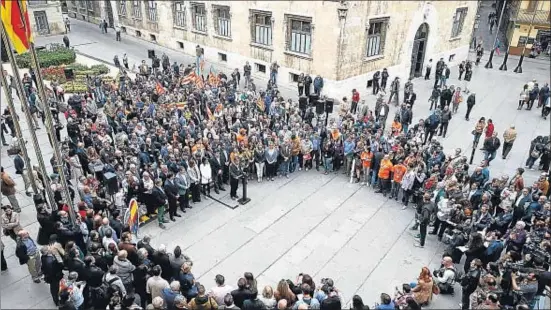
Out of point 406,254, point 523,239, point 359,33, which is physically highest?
point 359,33

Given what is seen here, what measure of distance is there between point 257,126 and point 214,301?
28.4ft

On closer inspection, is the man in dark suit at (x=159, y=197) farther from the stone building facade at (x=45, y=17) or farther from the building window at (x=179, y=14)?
the stone building facade at (x=45, y=17)

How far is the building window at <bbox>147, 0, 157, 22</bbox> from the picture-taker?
30316mm

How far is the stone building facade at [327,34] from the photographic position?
20.6 metres

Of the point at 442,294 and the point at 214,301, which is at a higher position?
the point at 214,301

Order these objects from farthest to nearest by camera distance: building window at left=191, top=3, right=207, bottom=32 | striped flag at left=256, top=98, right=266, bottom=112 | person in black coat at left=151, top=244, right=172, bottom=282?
1. building window at left=191, top=3, right=207, bottom=32
2. striped flag at left=256, top=98, right=266, bottom=112
3. person in black coat at left=151, top=244, right=172, bottom=282

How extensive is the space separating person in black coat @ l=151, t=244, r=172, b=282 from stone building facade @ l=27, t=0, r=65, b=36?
2983 centimetres

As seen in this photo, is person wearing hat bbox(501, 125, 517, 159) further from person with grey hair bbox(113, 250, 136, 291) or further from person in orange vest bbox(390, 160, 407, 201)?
person with grey hair bbox(113, 250, 136, 291)

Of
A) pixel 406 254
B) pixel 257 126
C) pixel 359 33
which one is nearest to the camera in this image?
pixel 406 254

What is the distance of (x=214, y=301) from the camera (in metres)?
7.71

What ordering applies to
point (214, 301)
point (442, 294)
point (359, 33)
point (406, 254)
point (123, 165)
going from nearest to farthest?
point (214, 301), point (442, 294), point (406, 254), point (123, 165), point (359, 33)

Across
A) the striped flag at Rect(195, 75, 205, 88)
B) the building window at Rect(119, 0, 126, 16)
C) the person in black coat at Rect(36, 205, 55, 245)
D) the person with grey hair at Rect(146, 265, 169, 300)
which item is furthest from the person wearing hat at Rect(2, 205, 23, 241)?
the building window at Rect(119, 0, 126, 16)

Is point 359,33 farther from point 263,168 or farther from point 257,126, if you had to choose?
point 263,168

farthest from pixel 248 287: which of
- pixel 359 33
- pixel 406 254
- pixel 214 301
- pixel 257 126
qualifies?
pixel 359 33
